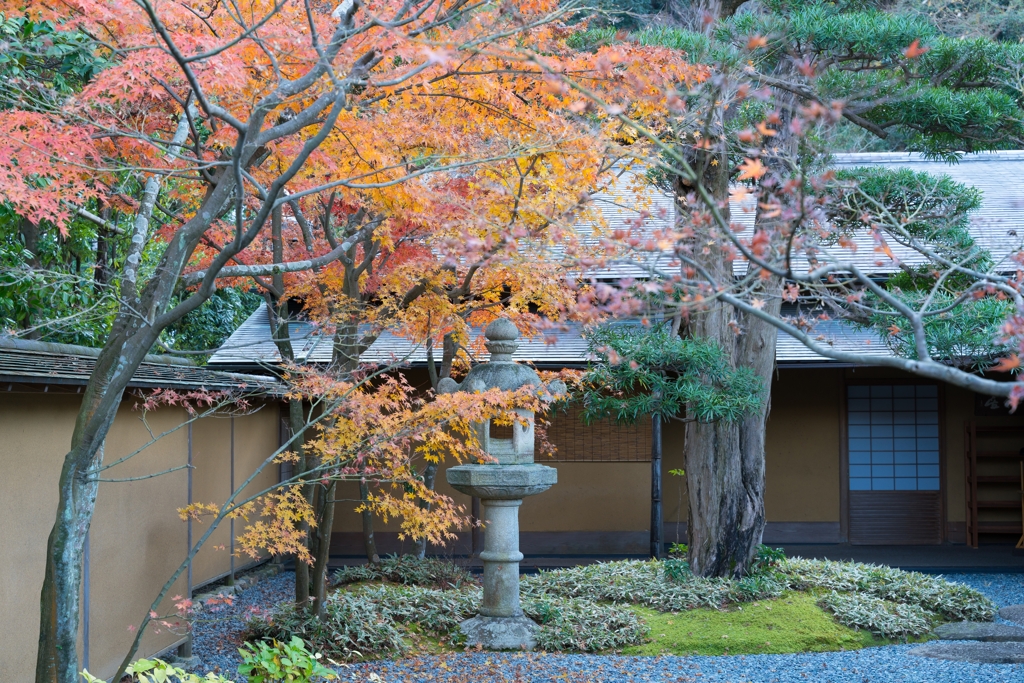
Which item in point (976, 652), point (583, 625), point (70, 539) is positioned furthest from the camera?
point (583, 625)

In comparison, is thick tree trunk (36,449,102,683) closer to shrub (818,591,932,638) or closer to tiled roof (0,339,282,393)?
tiled roof (0,339,282,393)

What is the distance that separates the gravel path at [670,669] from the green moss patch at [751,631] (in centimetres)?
18

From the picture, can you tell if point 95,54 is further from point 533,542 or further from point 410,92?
point 533,542

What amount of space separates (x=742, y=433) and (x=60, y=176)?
651 centimetres

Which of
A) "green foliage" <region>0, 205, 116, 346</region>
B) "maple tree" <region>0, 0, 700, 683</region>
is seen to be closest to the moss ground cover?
"maple tree" <region>0, 0, 700, 683</region>

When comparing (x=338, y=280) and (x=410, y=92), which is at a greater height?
(x=410, y=92)

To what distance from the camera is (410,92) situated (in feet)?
17.3

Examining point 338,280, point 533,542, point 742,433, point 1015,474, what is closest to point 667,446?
point 533,542

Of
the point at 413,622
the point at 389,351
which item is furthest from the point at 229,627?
the point at 389,351

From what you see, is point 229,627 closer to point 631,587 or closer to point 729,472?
point 631,587

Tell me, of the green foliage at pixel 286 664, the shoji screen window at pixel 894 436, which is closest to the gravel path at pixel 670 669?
the green foliage at pixel 286 664

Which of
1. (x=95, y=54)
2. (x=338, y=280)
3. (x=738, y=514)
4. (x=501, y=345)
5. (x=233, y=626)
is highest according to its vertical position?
(x=95, y=54)

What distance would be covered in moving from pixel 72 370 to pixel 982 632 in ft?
25.0

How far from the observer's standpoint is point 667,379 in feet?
27.1
